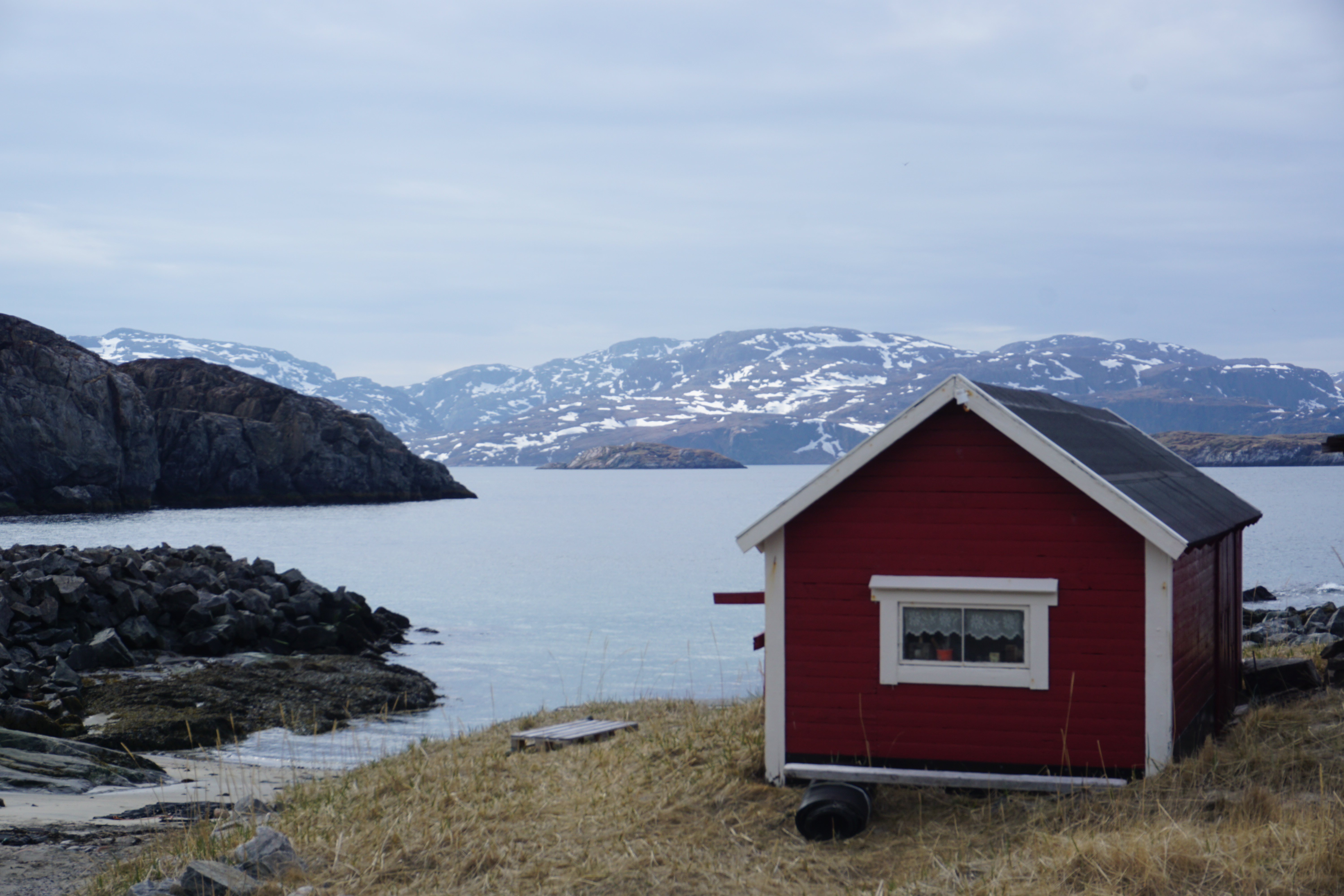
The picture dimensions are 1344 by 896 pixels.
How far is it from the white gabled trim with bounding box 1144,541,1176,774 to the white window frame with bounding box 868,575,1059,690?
0.79 m

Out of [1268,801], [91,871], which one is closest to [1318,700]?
[1268,801]

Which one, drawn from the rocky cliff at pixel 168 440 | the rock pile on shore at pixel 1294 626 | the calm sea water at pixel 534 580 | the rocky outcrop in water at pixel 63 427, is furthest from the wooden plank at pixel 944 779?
the rocky outcrop in water at pixel 63 427

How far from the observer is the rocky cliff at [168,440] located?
3290 inches

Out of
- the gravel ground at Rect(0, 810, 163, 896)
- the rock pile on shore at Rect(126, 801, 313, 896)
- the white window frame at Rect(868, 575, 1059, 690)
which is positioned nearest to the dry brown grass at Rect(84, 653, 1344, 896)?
the rock pile on shore at Rect(126, 801, 313, 896)

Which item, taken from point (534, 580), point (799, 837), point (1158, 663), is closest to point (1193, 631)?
point (1158, 663)

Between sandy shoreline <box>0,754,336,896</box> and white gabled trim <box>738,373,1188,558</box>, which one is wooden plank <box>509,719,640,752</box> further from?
white gabled trim <box>738,373,1188,558</box>

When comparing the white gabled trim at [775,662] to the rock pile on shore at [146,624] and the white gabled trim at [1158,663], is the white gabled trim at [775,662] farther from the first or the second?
the rock pile on shore at [146,624]

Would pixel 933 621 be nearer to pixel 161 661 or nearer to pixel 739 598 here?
pixel 739 598

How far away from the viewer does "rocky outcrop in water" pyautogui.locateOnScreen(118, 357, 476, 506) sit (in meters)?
102

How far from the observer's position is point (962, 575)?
32.8 feet

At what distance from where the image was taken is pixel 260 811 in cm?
1187

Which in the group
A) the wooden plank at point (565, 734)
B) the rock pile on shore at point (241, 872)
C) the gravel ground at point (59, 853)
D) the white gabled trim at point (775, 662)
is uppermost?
the white gabled trim at point (775, 662)

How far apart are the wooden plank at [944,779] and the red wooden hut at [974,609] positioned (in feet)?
0.08

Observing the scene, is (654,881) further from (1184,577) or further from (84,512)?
(84,512)
